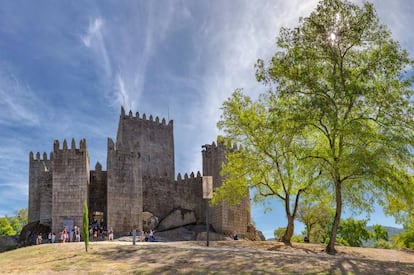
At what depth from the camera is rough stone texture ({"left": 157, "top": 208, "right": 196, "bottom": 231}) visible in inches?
1540

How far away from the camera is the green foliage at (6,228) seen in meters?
70.8

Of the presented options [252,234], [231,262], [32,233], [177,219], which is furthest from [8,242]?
[231,262]

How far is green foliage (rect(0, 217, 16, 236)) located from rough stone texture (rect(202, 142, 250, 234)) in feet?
141

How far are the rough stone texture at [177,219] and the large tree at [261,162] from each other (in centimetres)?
778

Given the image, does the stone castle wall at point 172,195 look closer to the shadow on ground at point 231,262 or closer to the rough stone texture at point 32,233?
the rough stone texture at point 32,233

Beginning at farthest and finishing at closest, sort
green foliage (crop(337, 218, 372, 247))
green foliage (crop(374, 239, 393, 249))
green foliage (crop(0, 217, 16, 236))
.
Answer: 1. green foliage (crop(0, 217, 16, 236))
2. green foliage (crop(337, 218, 372, 247))
3. green foliage (crop(374, 239, 393, 249))

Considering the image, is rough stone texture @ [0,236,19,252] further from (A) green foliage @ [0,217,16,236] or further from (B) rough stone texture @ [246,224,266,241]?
(A) green foliage @ [0,217,16,236]

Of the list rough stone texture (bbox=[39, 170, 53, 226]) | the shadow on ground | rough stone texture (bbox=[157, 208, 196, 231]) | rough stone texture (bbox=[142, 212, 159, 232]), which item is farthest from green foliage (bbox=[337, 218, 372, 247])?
the shadow on ground

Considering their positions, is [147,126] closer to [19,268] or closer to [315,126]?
[315,126]

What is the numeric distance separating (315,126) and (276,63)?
4.14 meters

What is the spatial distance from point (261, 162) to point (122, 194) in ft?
39.4

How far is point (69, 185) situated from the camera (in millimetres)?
34406

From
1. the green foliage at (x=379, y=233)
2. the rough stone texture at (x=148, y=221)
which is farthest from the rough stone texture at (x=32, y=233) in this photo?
the green foliage at (x=379, y=233)

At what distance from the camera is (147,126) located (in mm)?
53750
